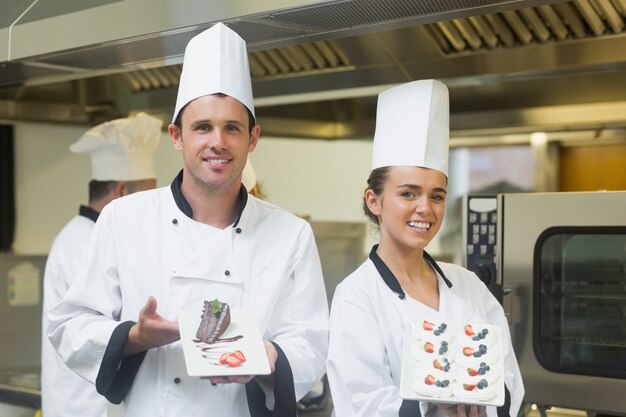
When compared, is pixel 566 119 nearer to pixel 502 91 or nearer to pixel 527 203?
pixel 502 91

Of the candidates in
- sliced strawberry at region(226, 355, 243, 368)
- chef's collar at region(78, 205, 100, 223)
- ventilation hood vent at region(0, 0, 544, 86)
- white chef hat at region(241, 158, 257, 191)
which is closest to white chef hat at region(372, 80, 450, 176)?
ventilation hood vent at region(0, 0, 544, 86)

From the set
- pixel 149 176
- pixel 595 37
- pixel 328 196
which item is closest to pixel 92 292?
pixel 149 176

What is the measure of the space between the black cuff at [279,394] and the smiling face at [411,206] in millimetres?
327

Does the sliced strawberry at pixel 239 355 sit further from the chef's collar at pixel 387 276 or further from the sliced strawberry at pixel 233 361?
the chef's collar at pixel 387 276

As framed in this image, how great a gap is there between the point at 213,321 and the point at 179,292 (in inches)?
7.5

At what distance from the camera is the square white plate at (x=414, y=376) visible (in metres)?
1.45

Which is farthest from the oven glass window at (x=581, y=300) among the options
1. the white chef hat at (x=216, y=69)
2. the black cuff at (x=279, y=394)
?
the white chef hat at (x=216, y=69)

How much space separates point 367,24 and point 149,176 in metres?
1.35

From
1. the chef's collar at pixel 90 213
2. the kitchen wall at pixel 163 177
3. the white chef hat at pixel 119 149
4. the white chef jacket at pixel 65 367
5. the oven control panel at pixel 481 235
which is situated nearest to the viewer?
the oven control panel at pixel 481 235

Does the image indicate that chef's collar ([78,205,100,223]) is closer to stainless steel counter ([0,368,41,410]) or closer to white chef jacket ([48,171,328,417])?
stainless steel counter ([0,368,41,410])

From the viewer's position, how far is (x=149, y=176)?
10.2 ft

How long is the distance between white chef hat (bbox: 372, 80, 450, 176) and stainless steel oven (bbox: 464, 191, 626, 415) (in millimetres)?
433

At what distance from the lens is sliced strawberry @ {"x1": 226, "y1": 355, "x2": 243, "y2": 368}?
1.53 meters

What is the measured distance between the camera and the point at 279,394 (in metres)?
1.69
